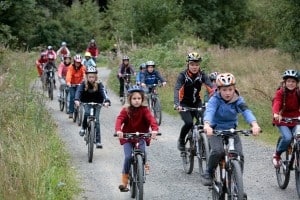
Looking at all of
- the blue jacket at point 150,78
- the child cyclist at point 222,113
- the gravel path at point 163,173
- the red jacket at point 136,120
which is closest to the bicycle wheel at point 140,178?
the red jacket at point 136,120

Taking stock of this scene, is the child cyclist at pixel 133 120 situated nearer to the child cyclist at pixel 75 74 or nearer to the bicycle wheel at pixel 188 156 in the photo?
the bicycle wheel at pixel 188 156

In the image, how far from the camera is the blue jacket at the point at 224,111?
7.49 metres

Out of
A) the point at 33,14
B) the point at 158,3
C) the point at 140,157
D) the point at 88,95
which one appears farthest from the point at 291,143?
the point at 33,14

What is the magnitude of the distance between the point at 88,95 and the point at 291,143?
16.6 feet

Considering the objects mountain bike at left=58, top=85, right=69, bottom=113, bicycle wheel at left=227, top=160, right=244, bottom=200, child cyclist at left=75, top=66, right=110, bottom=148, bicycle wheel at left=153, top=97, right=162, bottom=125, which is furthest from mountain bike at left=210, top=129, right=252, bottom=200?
mountain bike at left=58, top=85, right=69, bottom=113

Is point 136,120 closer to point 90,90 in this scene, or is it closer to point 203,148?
point 203,148

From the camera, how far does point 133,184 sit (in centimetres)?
876

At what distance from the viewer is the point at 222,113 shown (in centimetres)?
765

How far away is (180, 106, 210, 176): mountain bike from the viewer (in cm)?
968

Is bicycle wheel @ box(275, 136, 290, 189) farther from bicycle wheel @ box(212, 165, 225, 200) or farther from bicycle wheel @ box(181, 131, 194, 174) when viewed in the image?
bicycle wheel @ box(212, 165, 225, 200)

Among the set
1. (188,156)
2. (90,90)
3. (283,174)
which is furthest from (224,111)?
(90,90)

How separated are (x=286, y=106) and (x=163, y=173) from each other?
8.82 feet

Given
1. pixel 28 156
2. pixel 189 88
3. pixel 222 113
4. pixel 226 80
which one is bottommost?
pixel 28 156

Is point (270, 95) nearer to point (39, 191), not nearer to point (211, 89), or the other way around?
point (211, 89)
